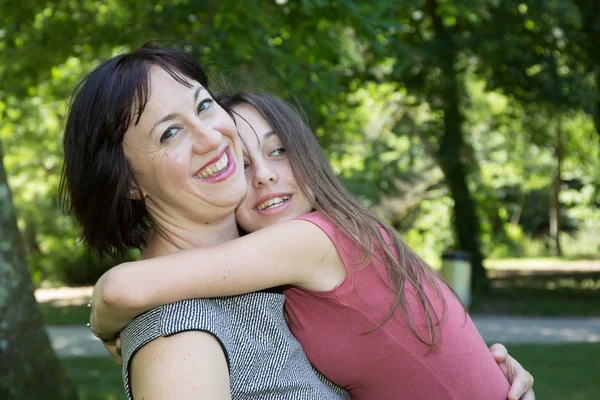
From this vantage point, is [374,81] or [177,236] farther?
[374,81]

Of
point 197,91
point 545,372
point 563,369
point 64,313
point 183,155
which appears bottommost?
point 64,313

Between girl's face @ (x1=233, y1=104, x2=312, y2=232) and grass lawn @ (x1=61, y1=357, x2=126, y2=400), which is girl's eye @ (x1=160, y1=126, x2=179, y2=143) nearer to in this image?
girl's face @ (x1=233, y1=104, x2=312, y2=232)

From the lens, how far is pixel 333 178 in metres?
2.68

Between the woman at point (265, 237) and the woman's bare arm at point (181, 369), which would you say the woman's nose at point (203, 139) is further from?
the woman's bare arm at point (181, 369)

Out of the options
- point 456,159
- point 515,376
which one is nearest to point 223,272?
point 515,376

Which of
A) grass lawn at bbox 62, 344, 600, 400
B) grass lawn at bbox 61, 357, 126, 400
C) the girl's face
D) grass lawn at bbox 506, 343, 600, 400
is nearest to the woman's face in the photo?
the girl's face

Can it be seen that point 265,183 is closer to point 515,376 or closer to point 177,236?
point 177,236

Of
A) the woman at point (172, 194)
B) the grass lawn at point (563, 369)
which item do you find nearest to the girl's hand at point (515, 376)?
the woman at point (172, 194)

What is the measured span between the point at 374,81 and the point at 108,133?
42.0 feet

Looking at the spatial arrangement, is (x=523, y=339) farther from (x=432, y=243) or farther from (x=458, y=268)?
(x=432, y=243)

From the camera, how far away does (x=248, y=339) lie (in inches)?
80.5

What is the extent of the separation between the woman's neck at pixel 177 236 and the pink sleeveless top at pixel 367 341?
28cm

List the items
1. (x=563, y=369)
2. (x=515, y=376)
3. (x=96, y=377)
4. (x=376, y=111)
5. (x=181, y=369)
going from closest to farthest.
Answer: (x=181, y=369), (x=515, y=376), (x=96, y=377), (x=563, y=369), (x=376, y=111)

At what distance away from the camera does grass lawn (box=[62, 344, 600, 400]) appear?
25.7ft
